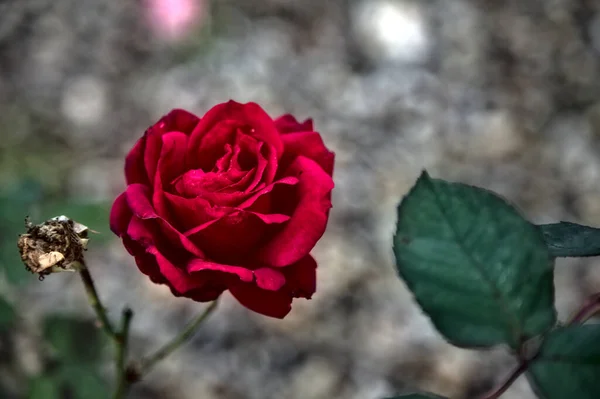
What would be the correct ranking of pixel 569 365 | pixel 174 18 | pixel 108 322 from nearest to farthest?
1. pixel 569 365
2. pixel 108 322
3. pixel 174 18

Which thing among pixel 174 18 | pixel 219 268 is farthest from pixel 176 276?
pixel 174 18

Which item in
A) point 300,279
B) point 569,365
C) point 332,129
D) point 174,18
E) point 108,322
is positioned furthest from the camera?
point 174,18

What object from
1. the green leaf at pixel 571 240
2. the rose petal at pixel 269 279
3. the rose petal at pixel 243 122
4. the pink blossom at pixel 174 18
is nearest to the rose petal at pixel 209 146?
the rose petal at pixel 243 122

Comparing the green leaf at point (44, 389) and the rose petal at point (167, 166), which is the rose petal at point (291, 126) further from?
the green leaf at point (44, 389)

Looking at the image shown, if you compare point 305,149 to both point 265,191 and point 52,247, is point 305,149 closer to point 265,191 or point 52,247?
point 265,191

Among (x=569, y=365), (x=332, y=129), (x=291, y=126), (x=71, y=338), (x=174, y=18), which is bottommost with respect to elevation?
(x=569, y=365)

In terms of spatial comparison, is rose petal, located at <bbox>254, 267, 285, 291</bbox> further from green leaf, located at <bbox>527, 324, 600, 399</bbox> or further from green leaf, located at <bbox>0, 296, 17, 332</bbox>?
green leaf, located at <bbox>0, 296, 17, 332</bbox>

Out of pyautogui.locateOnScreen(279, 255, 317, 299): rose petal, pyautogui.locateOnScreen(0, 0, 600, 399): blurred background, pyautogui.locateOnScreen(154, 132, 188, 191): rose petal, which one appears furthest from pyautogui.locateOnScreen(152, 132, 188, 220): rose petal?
pyautogui.locateOnScreen(0, 0, 600, 399): blurred background
